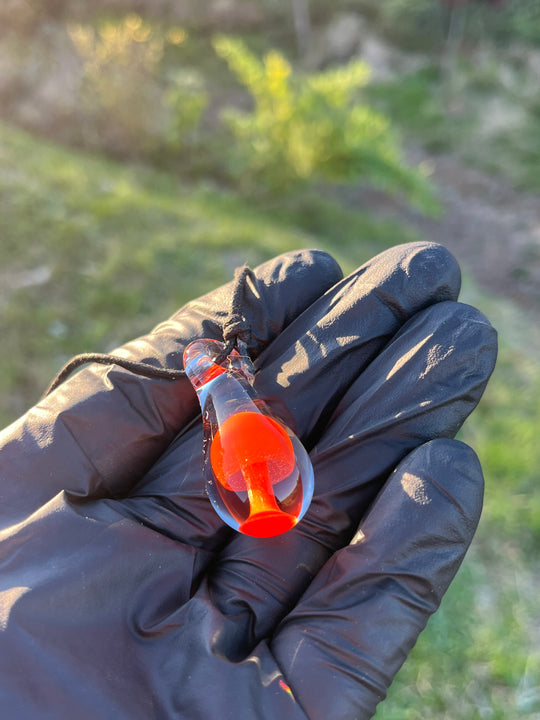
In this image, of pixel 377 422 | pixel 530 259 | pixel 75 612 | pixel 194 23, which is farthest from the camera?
pixel 194 23

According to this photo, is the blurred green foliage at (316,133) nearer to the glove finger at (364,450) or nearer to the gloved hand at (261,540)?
the gloved hand at (261,540)

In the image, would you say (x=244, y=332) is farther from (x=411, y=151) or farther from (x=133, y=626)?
(x=411, y=151)

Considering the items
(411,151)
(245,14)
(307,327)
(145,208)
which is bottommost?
(411,151)

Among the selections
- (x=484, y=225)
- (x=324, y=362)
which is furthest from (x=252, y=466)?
(x=484, y=225)

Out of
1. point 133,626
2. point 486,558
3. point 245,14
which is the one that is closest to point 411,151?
point 245,14

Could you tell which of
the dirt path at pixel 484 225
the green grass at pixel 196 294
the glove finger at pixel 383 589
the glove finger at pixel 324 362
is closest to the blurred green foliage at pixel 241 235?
the green grass at pixel 196 294

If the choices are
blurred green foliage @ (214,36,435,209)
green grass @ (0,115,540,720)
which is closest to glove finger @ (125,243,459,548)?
green grass @ (0,115,540,720)
